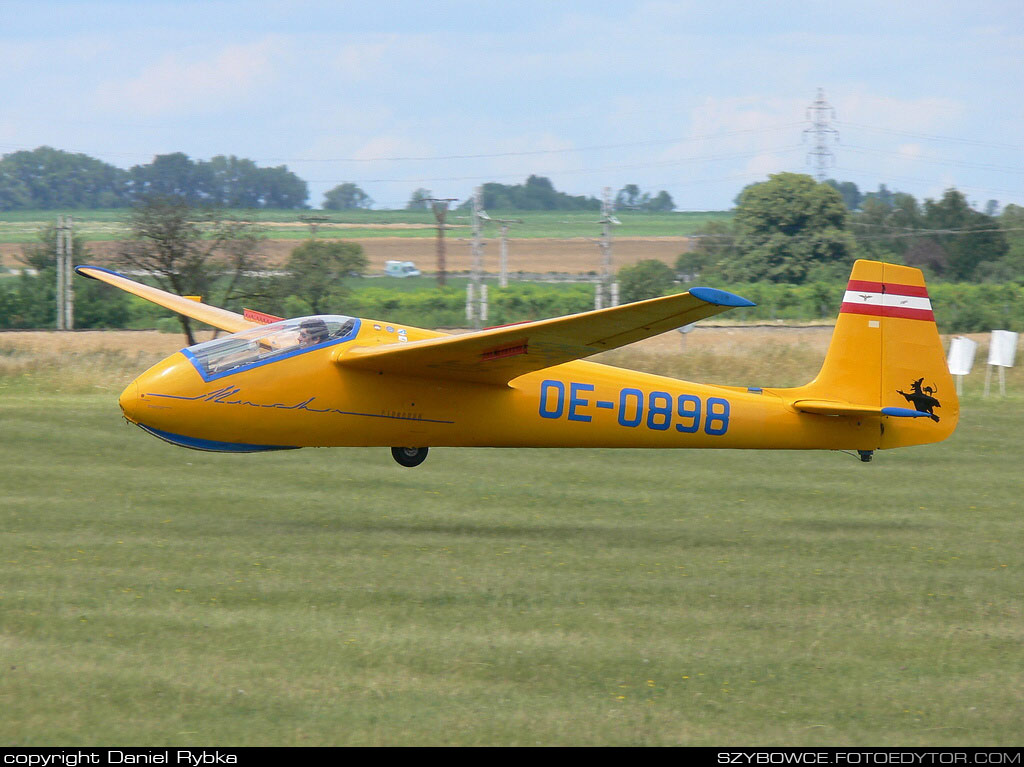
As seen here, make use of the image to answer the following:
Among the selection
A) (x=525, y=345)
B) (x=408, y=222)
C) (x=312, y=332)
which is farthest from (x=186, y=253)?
(x=408, y=222)

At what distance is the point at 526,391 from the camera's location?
44.7 feet

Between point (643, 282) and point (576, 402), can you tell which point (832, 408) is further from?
point (643, 282)

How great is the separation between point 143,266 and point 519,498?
30.7 meters

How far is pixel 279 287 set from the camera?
4691cm

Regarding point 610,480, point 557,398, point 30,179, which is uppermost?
point 30,179

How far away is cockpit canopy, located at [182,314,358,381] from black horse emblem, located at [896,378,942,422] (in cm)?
754

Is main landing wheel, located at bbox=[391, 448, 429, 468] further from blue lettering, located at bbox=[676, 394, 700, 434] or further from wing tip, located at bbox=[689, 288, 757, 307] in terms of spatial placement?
wing tip, located at bbox=[689, 288, 757, 307]

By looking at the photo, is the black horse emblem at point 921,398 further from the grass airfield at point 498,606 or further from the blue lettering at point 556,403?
the blue lettering at point 556,403

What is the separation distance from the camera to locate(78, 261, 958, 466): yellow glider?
1253cm

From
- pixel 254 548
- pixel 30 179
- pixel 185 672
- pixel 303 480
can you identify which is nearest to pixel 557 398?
pixel 254 548

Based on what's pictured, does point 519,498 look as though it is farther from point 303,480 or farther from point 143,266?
point 143,266

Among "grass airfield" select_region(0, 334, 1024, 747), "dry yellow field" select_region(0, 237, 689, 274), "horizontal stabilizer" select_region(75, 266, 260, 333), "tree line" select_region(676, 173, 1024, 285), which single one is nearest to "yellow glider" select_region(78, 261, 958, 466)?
"grass airfield" select_region(0, 334, 1024, 747)

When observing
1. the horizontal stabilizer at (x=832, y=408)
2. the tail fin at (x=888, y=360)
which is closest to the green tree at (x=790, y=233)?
the tail fin at (x=888, y=360)
